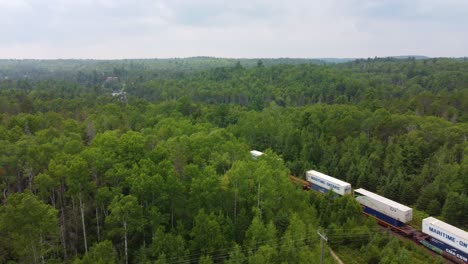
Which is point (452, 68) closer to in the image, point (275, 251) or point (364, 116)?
point (364, 116)

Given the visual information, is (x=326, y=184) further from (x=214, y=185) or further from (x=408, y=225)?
(x=214, y=185)


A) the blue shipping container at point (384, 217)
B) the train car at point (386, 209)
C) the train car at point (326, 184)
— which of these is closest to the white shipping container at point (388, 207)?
the train car at point (386, 209)

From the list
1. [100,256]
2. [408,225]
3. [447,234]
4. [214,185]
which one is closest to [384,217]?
[408,225]

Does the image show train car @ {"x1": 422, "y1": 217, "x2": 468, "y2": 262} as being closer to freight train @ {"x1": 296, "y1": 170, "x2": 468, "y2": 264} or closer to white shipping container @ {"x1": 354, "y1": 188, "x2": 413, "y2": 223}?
freight train @ {"x1": 296, "y1": 170, "x2": 468, "y2": 264}

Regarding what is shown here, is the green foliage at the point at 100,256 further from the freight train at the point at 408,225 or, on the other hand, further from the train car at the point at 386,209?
the train car at the point at 386,209

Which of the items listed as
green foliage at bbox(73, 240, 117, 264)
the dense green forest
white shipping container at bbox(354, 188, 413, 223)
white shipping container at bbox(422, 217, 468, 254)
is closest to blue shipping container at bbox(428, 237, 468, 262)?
white shipping container at bbox(422, 217, 468, 254)

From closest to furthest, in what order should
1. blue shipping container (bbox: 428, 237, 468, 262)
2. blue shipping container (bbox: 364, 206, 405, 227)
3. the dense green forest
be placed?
the dense green forest < blue shipping container (bbox: 428, 237, 468, 262) < blue shipping container (bbox: 364, 206, 405, 227)
